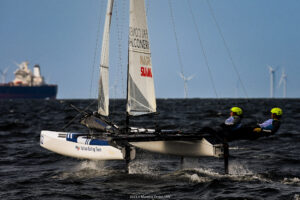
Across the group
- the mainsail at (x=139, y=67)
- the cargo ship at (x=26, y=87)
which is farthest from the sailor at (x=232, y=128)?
the cargo ship at (x=26, y=87)

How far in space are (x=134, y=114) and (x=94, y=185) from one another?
2472 millimetres

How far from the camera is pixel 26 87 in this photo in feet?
545

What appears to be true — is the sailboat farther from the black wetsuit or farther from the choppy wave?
the choppy wave

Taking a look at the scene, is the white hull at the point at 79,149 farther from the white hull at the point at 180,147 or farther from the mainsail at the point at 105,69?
the mainsail at the point at 105,69

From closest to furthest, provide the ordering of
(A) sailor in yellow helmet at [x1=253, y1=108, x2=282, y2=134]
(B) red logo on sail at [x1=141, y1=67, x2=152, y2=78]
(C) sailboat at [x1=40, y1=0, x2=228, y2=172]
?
1. (C) sailboat at [x1=40, y1=0, x2=228, y2=172]
2. (A) sailor in yellow helmet at [x1=253, y1=108, x2=282, y2=134]
3. (B) red logo on sail at [x1=141, y1=67, x2=152, y2=78]

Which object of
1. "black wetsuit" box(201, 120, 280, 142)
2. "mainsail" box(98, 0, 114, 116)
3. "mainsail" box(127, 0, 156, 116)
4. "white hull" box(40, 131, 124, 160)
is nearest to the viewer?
"black wetsuit" box(201, 120, 280, 142)

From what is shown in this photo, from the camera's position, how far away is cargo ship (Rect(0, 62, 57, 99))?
166 meters

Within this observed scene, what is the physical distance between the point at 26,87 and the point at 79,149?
160168mm

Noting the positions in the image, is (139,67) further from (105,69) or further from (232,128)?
(232,128)

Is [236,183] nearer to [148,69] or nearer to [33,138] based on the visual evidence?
[148,69]

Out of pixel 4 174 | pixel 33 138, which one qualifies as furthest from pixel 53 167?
pixel 33 138

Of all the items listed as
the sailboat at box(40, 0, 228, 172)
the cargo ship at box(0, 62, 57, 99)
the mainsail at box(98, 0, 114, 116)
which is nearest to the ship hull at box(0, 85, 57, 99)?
the cargo ship at box(0, 62, 57, 99)

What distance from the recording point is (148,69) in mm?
11789

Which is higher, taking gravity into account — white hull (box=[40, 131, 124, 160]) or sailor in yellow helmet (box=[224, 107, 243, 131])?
sailor in yellow helmet (box=[224, 107, 243, 131])
